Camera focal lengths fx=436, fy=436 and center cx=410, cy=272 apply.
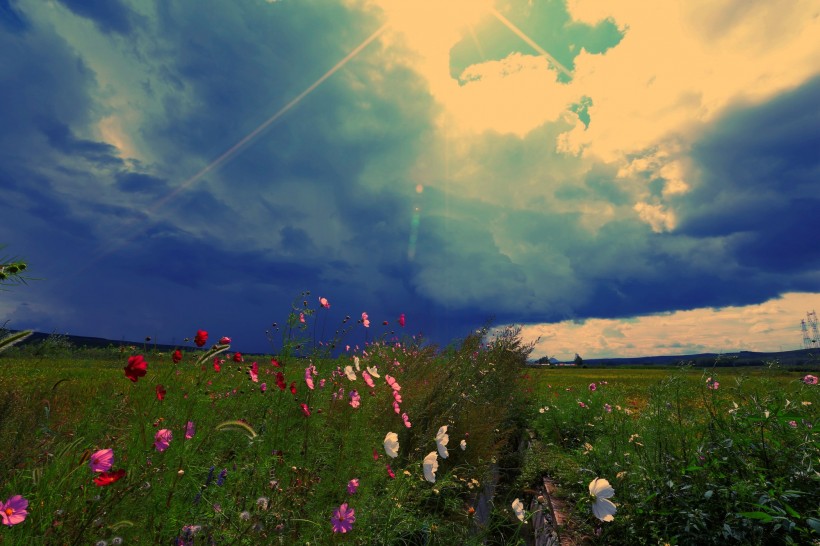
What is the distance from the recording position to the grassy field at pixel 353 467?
1971 millimetres

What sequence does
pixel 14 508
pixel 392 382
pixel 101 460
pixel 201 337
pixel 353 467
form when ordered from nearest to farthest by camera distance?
1. pixel 14 508
2. pixel 101 460
3. pixel 201 337
4. pixel 353 467
5. pixel 392 382

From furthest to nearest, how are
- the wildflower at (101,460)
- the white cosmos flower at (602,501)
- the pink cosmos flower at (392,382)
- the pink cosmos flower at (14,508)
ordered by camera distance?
the pink cosmos flower at (392,382), the white cosmos flower at (602,501), the wildflower at (101,460), the pink cosmos flower at (14,508)

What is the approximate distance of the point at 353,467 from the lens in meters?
3.21

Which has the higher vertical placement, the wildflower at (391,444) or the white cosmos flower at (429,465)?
the wildflower at (391,444)

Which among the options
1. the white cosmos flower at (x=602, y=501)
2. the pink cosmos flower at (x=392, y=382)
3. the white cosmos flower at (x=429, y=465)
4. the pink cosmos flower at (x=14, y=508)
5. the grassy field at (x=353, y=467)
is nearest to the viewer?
the pink cosmos flower at (x=14, y=508)

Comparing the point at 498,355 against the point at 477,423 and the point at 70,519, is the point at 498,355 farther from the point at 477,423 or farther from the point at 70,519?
the point at 70,519

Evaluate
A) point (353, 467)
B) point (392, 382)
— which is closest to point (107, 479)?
point (353, 467)

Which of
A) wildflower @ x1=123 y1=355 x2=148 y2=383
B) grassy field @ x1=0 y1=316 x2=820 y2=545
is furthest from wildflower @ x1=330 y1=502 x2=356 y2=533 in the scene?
wildflower @ x1=123 y1=355 x2=148 y2=383

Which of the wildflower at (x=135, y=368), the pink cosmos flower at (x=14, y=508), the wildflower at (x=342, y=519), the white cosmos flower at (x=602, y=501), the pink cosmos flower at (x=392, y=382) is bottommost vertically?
the wildflower at (x=342, y=519)

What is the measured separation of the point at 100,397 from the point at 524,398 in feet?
27.4

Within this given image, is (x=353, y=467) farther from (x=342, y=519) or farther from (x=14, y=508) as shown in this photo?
(x=14, y=508)

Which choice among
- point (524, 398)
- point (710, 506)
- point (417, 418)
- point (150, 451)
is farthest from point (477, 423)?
point (524, 398)

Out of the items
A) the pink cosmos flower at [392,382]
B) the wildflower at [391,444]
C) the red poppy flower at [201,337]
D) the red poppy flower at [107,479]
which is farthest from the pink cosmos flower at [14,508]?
the pink cosmos flower at [392,382]

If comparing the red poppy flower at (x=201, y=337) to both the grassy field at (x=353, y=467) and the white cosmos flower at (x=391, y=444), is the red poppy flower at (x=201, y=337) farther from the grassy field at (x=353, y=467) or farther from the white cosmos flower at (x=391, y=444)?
the white cosmos flower at (x=391, y=444)
